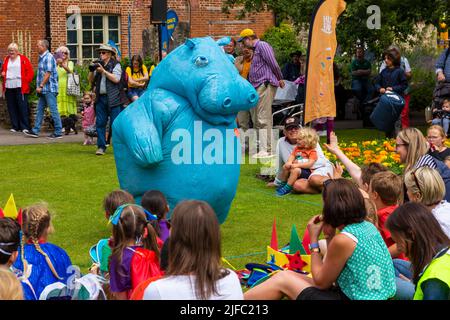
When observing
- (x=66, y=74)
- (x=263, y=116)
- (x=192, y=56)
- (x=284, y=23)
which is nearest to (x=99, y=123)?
(x=263, y=116)

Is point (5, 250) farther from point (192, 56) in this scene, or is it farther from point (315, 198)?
point (315, 198)

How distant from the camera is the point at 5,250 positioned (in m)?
4.94

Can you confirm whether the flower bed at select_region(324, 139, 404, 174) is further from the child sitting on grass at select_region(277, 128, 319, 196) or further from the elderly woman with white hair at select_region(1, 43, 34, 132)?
the elderly woman with white hair at select_region(1, 43, 34, 132)

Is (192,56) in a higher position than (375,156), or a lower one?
higher

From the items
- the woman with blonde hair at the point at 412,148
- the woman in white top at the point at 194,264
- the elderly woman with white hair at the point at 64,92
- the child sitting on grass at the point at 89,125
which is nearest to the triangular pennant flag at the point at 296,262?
the woman with blonde hair at the point at 412,148

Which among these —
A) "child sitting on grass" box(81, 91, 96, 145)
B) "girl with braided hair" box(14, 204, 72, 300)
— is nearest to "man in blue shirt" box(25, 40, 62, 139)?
"child sitting on grass" box(81, 91, 96, 145)

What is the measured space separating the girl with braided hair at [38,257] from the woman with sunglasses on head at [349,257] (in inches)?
63.7

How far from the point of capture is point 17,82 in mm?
17031

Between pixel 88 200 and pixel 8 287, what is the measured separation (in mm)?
6713

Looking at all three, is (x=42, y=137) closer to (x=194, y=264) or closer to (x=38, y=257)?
(x=38, y=257)

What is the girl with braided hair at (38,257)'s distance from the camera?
574cm

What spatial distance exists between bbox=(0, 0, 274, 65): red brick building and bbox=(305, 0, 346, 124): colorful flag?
11.1 meters

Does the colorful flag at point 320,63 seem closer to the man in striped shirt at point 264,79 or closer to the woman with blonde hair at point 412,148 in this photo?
the man in striped shirt at point 264,79
